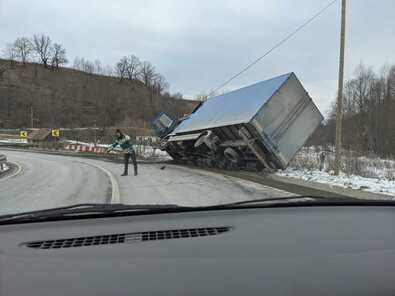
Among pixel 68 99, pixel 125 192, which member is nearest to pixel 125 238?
pixel 125 192

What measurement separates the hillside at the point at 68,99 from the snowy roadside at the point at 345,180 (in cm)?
8574

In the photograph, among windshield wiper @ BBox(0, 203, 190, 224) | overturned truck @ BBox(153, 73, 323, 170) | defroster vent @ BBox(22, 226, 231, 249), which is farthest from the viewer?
overturned truck @ BBox(153, 73, 323, 170)

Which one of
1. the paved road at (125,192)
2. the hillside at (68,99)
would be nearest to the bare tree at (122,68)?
the hillside at (68,99)

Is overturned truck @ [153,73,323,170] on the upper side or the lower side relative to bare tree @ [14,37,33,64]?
lower

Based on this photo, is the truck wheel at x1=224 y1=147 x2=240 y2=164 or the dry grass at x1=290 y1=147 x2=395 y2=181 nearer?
the dry grass at x1=290 y1=147 x2=395 y2=181

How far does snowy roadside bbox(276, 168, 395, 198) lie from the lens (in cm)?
1289

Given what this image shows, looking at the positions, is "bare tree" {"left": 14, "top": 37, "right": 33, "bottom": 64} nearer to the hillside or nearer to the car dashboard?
the hillside

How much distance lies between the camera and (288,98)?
16797 mm

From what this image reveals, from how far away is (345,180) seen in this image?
15344 mm

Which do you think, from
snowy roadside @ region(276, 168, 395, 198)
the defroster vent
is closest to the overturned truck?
snowy roadside @ region(276, 168, 395, 198)

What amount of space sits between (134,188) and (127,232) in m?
9.48

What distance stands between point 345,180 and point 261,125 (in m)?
3.32

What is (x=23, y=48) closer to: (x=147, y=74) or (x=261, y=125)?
(x=147, y=74)

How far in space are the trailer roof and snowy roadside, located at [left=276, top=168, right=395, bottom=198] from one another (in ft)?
8.77
